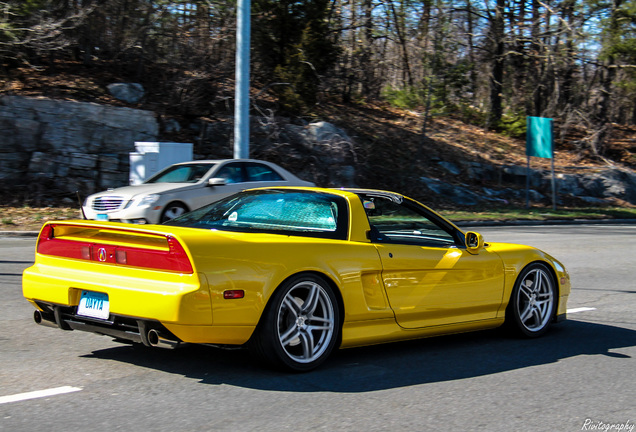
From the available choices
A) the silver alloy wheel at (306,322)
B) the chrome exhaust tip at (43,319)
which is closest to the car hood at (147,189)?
the chrome exhaust tip at (43,319)

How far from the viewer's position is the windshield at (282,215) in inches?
208

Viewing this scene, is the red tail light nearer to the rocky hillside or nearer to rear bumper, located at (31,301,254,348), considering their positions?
rear bumper, located at (31,301,254,348)

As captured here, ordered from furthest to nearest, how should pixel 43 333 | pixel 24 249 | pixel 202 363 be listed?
1. pixel 24 249
2. pixel 43 333
3. pixel 202 363

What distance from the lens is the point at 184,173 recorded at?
47.9 ft

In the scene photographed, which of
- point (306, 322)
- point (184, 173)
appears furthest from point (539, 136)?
point (306, 322)

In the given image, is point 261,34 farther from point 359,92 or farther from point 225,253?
point 225,253

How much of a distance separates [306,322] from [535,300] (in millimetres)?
2609

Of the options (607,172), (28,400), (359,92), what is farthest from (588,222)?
(28,400)

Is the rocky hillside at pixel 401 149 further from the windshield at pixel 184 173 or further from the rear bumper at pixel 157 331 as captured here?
the rear bumper at pixel 157 331

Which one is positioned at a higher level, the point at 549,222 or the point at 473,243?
the point at 473,243

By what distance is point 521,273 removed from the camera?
6.36 meters

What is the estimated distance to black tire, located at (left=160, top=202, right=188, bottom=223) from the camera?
13262 millimetres

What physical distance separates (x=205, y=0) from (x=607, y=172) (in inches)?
753

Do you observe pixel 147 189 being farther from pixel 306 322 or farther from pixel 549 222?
pixel 549 222
